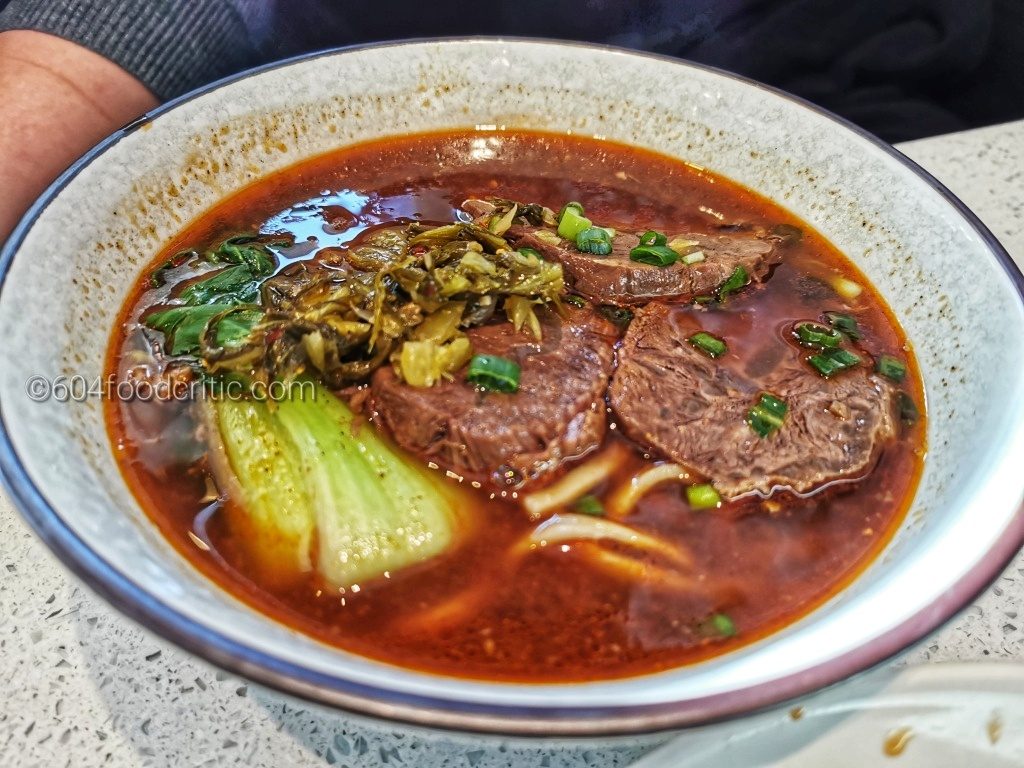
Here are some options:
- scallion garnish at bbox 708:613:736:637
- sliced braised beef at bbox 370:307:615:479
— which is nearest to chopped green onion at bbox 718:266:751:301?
sliced braised beef at bbox 370:307:615:479

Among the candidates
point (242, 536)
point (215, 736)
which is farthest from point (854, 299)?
point (215, 736)

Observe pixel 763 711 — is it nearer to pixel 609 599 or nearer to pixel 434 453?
pixel 609 599

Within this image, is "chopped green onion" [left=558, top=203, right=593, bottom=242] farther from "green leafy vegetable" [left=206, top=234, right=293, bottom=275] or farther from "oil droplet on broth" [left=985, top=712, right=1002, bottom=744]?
"oil droplet on broth" [left=985, top=712, right=1002, bottom=744]

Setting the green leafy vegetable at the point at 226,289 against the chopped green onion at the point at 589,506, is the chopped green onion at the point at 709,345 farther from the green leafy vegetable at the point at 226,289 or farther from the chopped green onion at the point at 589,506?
the green leafy vegetable at the point at 226,289

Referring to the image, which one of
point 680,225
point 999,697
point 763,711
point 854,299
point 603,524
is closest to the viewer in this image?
point 763,711

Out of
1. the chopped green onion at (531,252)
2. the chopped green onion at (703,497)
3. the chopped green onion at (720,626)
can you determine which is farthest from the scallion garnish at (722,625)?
the chopped green onion at (531,252)

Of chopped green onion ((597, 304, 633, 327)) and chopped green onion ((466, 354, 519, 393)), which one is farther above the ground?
chopped green onion ((597, 304, 633, 327))
